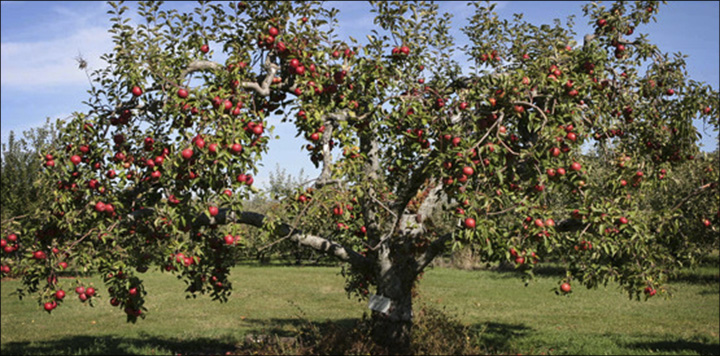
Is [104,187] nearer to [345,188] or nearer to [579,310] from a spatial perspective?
[345,188]

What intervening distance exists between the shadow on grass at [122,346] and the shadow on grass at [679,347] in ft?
26.6

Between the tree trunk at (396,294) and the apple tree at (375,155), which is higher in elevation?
the apple tree at (375,155)

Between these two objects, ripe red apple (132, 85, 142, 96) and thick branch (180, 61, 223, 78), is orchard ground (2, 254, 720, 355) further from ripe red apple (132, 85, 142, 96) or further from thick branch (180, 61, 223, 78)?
thick branch (180, 61, 223, 78)

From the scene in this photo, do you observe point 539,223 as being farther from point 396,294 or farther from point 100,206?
point 100,206

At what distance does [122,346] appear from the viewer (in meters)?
11.3

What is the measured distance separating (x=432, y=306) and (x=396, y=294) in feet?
19.7

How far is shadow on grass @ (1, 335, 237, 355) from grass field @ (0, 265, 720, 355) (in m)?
0.02

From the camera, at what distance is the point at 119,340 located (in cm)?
1218

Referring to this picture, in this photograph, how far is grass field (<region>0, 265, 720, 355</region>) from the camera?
37.3 feet

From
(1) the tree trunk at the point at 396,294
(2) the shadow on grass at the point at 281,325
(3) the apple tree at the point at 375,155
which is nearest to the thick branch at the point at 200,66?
(3) the apple tree at the point at 375,155

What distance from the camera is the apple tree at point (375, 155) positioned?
5781 millimetres

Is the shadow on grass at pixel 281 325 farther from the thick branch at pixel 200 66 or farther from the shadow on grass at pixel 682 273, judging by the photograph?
the shadow on grass at pixel 682 273

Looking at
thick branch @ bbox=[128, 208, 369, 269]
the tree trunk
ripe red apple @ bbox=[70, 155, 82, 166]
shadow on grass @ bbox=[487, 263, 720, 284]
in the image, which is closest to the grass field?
shadow on grass @ bbox=[487, 263, 720, 284]

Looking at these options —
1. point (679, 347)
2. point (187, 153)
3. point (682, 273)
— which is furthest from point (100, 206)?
point (682, 273)
